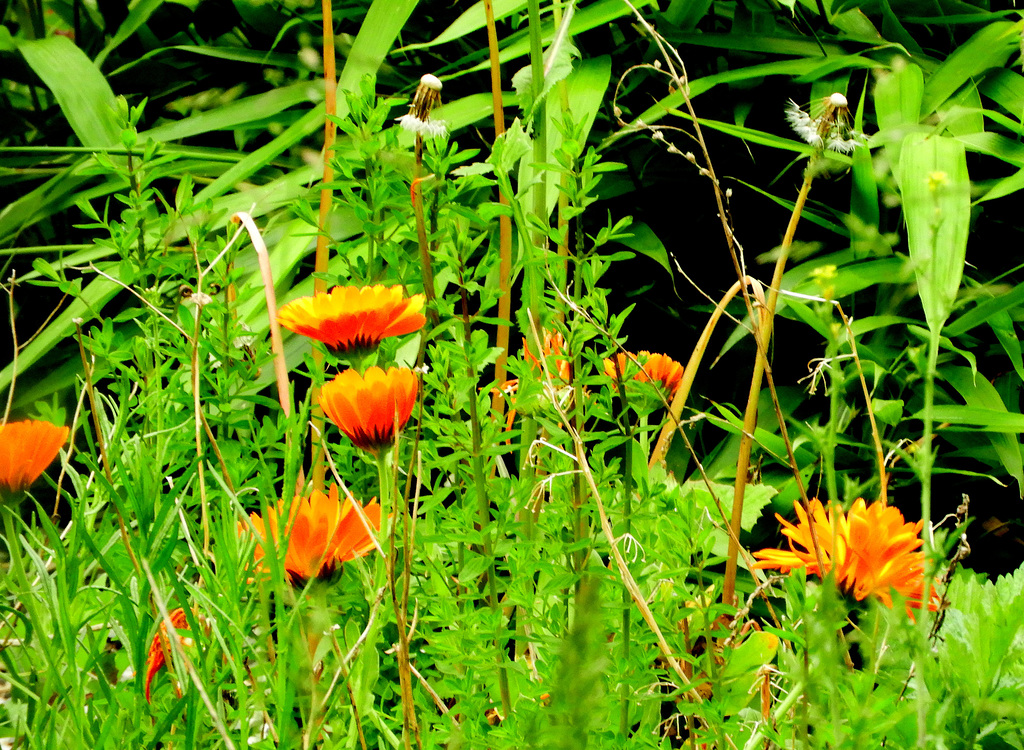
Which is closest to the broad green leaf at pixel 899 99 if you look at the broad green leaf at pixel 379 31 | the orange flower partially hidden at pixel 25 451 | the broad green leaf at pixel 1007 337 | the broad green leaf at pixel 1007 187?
the broad green leaf at pixel 1007 187

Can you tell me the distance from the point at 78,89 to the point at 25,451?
3.22 ft

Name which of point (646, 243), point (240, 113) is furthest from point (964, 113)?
point (240, 113)

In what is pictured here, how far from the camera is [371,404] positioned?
0.43m

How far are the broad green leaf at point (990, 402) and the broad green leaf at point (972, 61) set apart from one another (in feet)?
1.01

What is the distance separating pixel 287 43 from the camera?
1.47 m

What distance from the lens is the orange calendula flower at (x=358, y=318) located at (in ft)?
1.55

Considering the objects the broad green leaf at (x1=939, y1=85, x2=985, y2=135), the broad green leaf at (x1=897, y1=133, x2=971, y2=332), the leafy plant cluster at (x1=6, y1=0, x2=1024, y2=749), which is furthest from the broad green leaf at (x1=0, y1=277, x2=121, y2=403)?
the broad green leaf at (x1=939, y1=85, x2=985, y2=135)

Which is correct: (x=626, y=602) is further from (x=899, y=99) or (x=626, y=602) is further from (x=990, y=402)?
(x=899, y=99)

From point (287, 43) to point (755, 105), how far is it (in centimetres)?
75

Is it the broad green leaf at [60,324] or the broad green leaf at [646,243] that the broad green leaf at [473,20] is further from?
the broad green leaf at [60,324]

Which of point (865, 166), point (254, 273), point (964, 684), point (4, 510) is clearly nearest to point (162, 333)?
point (4, 510)

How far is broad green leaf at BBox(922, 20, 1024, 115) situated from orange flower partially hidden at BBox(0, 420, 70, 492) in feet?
3.18

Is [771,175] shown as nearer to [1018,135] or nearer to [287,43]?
[1018,135]

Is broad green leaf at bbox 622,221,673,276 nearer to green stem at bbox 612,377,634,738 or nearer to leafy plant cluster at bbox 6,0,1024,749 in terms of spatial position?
leafy plant cluster at bbox 6,0,1024,749
